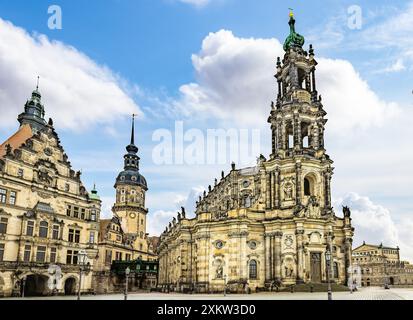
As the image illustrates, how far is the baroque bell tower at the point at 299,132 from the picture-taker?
52.5 metres

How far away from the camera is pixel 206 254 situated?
5141cm

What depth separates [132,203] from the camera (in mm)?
94312

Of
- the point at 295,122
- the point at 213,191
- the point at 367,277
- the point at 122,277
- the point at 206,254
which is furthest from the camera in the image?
the point at 367,277

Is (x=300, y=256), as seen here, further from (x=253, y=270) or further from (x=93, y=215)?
(x=93, y=215)

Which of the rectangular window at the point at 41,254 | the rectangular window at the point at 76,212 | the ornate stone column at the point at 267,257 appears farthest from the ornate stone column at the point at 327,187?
the rectangular window at the point at 41,254

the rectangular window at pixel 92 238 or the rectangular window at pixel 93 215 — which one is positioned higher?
the rectangular window at pixel 93 215

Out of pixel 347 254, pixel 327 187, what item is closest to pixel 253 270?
pixel 347 254

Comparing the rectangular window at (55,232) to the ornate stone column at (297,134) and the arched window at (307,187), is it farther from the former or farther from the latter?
the arched window at (307,187)

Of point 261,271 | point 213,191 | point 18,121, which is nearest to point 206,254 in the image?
point 261,271

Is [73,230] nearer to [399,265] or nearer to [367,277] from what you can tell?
[367,277]

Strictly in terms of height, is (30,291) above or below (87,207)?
below

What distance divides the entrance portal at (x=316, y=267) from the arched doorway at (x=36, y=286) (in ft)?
105

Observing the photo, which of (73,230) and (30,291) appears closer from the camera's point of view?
(30,291)
